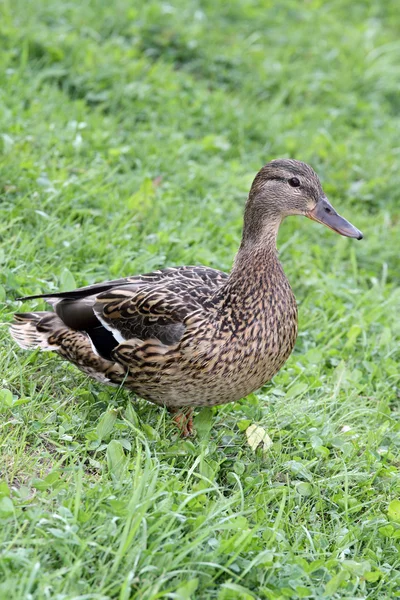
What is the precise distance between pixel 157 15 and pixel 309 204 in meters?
3.96

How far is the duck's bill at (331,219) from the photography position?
12.9 ft

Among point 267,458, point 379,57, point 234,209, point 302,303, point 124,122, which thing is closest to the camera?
point 267,458

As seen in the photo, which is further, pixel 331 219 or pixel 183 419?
pixel 331 219

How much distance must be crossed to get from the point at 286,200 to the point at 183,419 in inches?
40.9

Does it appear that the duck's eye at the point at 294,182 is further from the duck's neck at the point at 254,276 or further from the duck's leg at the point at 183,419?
the duck's leg at the point at 183,419

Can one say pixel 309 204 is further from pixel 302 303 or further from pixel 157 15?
pixel 157 15

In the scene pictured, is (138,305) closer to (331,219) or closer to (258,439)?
(258,439)

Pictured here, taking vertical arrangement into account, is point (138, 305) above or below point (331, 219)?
below

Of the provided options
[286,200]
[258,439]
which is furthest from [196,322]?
[286,200]

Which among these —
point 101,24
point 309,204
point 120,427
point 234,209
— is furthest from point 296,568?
point 101,24

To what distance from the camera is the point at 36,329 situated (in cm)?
404

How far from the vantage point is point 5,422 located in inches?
137

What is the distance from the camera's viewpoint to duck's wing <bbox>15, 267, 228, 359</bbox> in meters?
3.78

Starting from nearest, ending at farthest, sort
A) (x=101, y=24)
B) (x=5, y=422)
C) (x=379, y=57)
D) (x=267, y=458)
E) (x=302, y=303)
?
(x=5, y=422) < (x=267, y=458) < (x=302, y=303) < (x=101, y=24) < (x=379, y=57)
